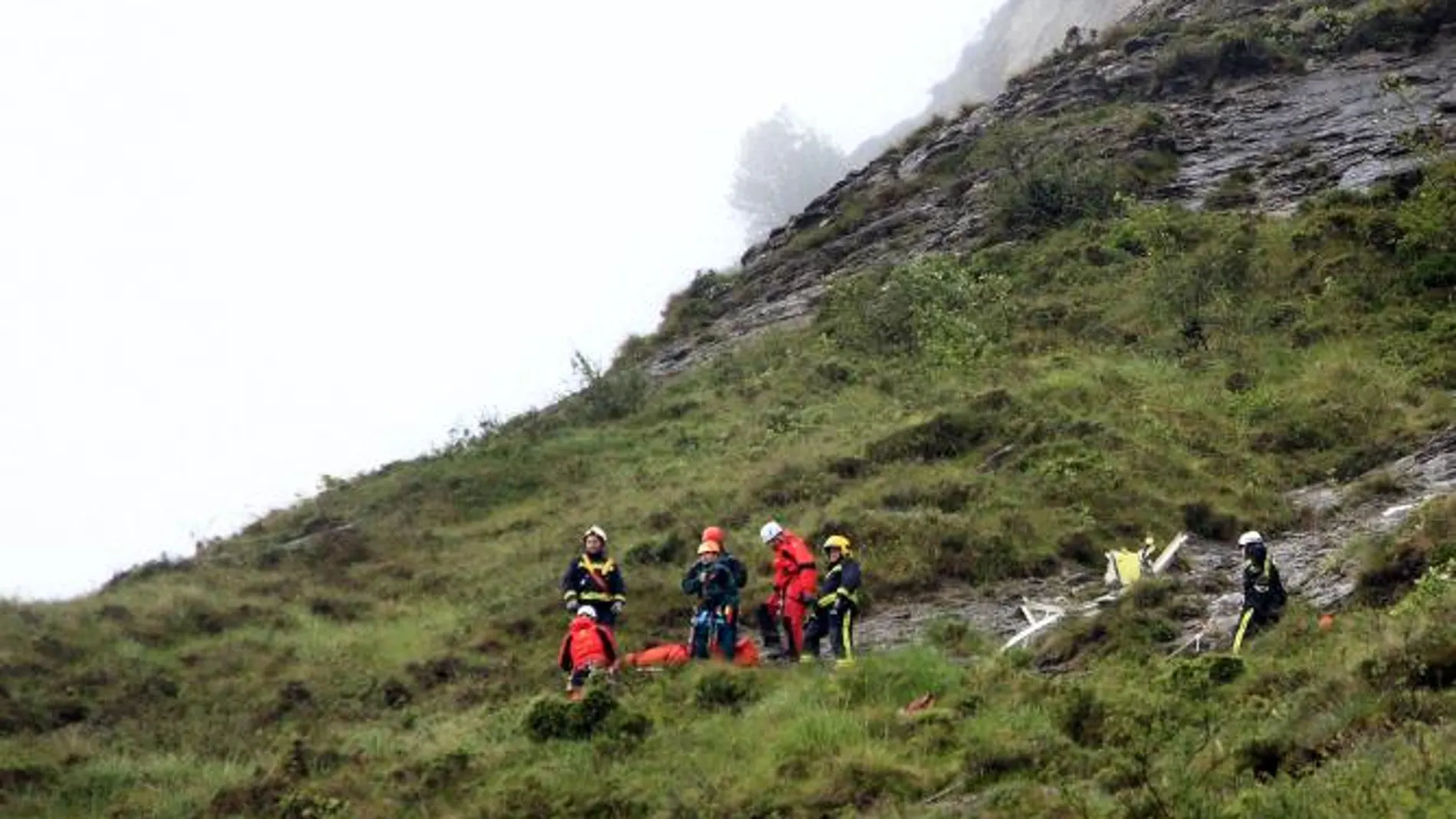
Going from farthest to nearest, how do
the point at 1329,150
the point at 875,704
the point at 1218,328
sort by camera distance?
the point at 1329,150, the point at 1218,328, the point at 875,704

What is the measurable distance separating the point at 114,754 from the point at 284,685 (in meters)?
2.63

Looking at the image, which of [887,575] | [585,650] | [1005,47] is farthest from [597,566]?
[1005,47]

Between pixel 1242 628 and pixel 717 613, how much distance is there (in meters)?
5.25

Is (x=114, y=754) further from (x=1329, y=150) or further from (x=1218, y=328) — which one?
(x=1329, y=150)

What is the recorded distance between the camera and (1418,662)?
279 inches

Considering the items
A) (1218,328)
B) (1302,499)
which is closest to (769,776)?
(1302,499)

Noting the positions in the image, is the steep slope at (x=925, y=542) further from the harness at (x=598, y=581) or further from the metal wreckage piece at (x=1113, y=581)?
the harness at (x=598, y=581)

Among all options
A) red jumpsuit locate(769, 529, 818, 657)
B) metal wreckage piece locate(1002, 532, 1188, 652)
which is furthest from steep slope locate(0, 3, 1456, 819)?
red jumpsuit locate(769, 529, 818, 657)

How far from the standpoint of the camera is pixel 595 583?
1403cm

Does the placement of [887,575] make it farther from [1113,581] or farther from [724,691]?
[724,691]

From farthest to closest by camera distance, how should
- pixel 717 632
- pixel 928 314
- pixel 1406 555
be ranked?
pixel 928 314 < pixel 717 632 < pixel 1406 555

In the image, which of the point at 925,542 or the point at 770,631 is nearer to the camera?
the point at 770,631

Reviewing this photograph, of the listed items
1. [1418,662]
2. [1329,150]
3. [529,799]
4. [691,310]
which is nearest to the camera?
[1418,662]

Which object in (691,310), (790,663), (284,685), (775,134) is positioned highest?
(775,134)
